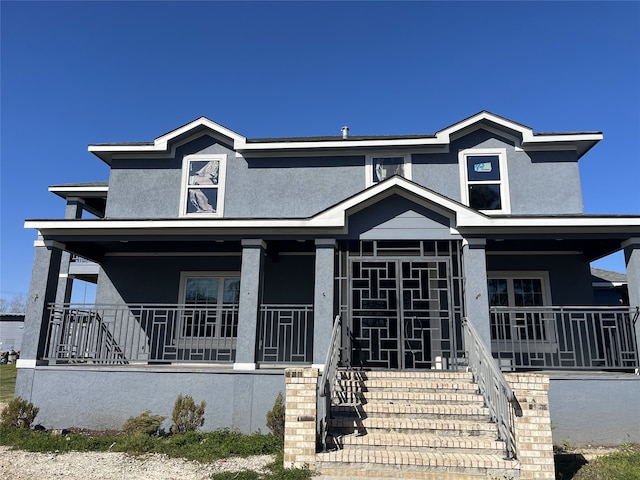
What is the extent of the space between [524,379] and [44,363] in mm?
8529

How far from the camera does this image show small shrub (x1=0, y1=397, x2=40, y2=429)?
325 inches

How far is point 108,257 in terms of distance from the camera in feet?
38.4

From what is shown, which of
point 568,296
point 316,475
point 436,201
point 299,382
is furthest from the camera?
point 568,296

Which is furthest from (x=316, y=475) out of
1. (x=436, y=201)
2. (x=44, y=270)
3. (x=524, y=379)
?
(x=44, y=270)

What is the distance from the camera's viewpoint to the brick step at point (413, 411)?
6.93 m

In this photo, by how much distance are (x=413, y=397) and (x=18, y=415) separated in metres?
6.88

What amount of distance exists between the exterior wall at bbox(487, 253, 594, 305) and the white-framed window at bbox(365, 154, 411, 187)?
2855 millimetres

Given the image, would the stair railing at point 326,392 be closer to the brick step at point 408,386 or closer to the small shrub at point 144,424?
the brick step at point 408,386

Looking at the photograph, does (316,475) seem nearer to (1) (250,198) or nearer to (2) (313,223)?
(2) (313,223)

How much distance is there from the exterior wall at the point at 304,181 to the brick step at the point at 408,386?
15.4 ft

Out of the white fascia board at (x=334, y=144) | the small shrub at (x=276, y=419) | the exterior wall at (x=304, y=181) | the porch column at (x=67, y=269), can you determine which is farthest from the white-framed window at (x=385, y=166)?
the porch column at (x=67, y=269)

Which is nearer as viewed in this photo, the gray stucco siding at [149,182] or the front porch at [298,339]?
the front porch at [298,339]

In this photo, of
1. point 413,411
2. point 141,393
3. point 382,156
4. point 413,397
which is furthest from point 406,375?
point 382,156

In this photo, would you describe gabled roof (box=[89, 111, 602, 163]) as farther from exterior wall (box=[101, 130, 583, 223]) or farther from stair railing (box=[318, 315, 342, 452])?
stair railing (box=[318, 315, 342, 452])
